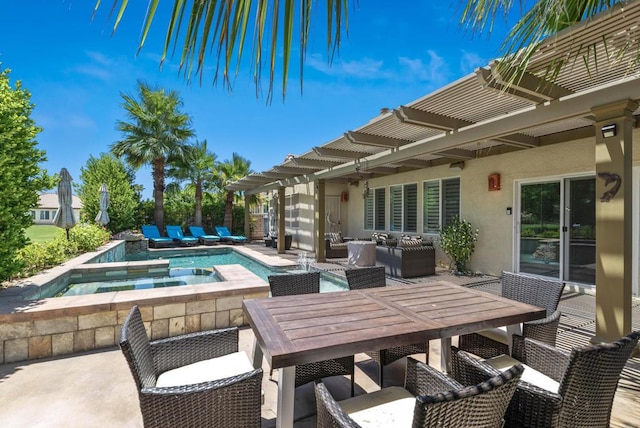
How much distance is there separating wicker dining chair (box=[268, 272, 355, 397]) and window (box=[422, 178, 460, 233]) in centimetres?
640

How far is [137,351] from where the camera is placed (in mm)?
1889

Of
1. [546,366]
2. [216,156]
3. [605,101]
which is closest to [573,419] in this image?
[546,366]

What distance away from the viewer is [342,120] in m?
16.8

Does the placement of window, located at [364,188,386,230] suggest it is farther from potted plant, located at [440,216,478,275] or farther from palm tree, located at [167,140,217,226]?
palm tree, located at [167,140,217,226]

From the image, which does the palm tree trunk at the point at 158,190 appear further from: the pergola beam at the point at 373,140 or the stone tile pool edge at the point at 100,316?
the pergola beam at the point at 373,140

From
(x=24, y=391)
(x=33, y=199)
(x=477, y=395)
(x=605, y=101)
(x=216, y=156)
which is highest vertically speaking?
(x=216, y=156)

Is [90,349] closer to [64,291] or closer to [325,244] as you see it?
[64,291]

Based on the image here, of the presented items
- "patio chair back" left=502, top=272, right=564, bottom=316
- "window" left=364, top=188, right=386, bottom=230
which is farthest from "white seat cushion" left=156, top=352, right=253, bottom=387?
"window" left=364, top=188, right=386, bottom=230

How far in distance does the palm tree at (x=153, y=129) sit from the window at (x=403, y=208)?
11.4 metres

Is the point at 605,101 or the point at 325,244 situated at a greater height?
the point at 605,101

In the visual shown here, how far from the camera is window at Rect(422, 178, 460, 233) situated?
346 inches

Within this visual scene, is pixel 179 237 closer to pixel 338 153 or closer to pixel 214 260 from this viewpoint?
pixel 214 260

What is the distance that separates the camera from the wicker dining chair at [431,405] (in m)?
1.25

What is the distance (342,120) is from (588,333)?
14584 mm
